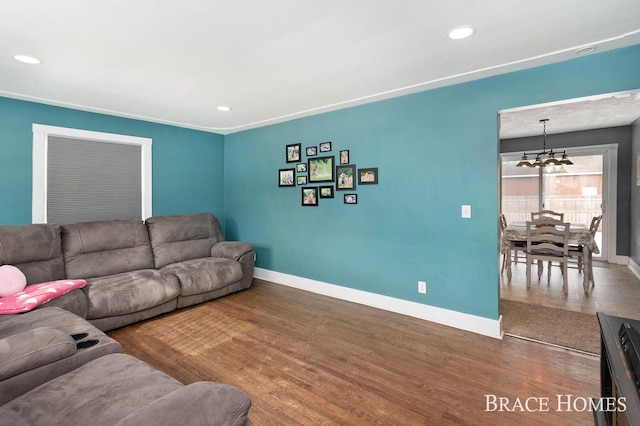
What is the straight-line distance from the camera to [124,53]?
2.44m

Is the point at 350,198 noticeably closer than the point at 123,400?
No

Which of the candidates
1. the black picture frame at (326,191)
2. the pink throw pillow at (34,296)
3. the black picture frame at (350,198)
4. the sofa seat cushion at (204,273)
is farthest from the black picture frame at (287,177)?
→ the pink throw pillow at (34,296)

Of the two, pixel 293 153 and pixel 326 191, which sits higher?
pixel 293 153

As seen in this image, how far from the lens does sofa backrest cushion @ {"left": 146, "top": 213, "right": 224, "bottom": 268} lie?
4.08 m

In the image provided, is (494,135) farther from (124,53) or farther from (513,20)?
(124,53)

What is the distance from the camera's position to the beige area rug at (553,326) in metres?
2.77

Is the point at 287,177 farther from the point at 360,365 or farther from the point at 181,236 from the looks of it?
the point at 360,365

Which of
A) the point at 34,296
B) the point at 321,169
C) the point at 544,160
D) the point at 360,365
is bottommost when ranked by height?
the point at 360,365

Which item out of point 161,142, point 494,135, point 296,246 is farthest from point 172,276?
point 494,135

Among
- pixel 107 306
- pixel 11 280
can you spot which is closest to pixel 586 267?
pixel 107 306

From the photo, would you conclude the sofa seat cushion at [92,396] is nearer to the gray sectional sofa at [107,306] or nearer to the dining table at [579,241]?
the gray sectional sofa at [107,306]

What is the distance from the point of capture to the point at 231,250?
4316mm

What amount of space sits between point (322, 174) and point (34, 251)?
317 centimetres

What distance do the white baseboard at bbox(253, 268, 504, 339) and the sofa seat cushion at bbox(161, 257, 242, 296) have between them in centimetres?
82
